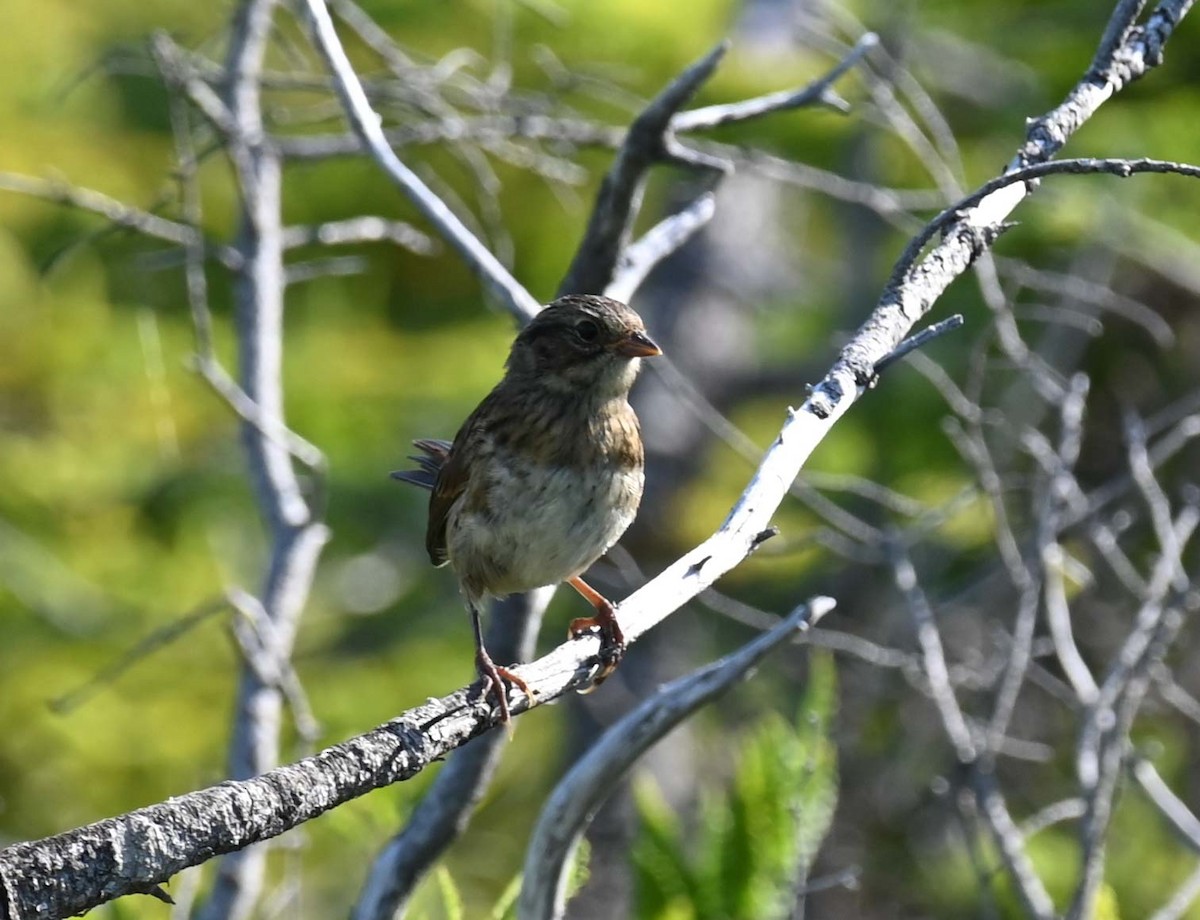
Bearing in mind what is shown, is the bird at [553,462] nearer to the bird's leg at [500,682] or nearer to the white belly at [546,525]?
the white belly at [546,525]

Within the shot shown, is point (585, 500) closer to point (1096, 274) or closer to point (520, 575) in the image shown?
point (520, 575)

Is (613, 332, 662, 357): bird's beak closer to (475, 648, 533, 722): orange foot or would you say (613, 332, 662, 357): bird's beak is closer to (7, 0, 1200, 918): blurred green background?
(475, 648, 533, 722): orange foot

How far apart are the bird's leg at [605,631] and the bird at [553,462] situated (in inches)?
0.8

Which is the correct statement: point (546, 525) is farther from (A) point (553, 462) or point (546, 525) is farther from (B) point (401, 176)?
(B) point (401, 176)

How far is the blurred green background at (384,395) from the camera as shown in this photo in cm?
771

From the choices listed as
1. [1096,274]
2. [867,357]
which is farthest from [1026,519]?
[867,357]

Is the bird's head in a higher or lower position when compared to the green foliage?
higher

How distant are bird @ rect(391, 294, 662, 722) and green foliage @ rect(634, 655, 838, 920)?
0.64 metres

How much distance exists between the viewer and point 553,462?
3.92 m

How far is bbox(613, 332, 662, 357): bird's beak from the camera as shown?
3.95 meters

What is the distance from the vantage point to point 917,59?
845 centimetres

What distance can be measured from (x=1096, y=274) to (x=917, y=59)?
7.09 feet

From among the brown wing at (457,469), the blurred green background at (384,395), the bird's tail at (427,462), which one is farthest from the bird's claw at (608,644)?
the blurred green background at (384,395)

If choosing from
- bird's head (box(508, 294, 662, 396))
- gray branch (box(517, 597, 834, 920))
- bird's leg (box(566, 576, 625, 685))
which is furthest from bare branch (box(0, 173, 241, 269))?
gray branch (box(517, 597, 834, 920))
